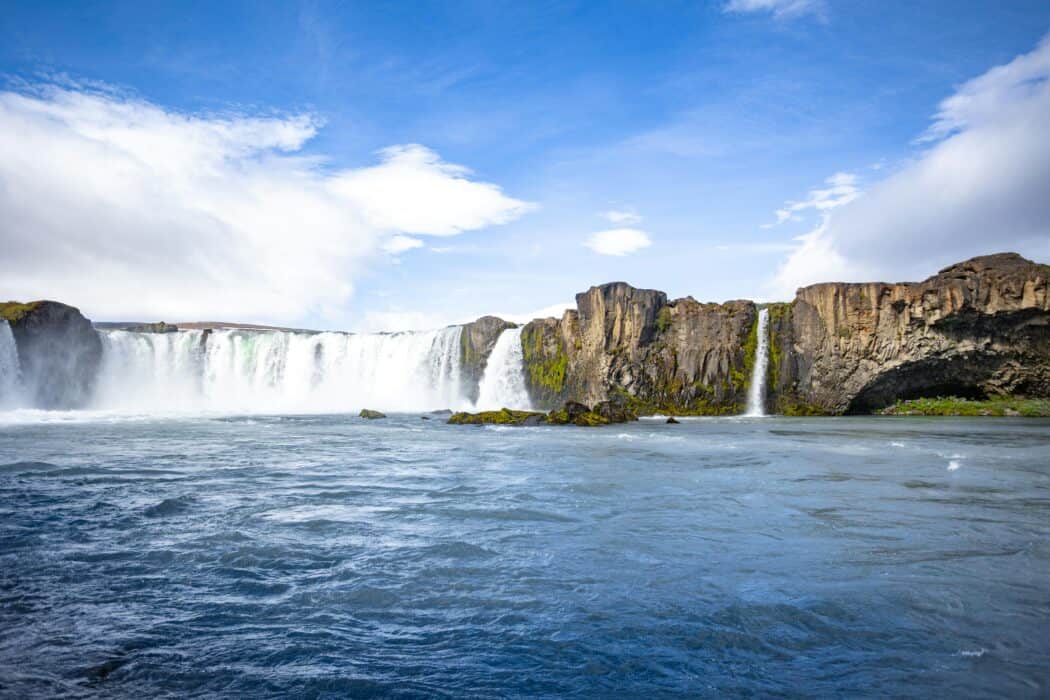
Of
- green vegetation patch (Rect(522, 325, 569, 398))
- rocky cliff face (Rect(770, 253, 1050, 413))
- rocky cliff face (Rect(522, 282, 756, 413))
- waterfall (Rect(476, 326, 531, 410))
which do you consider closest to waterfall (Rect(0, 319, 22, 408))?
waterfall (Rect(476, 326, 531, 410))

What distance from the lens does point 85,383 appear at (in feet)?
188

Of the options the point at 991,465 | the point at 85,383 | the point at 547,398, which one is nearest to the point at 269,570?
the point at 991,465

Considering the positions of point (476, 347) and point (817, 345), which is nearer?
point (817, 345)

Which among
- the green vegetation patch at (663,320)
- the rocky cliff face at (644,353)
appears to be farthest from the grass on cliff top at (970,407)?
the green vegetation patch at (663,320)

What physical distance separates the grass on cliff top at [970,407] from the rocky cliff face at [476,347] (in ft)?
102

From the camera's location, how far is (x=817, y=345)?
48188 mm

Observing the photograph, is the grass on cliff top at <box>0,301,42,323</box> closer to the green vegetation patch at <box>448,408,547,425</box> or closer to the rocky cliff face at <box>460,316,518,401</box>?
the rocky cliff face at <box>460,316,518,401</box>

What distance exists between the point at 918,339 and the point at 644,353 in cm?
1886

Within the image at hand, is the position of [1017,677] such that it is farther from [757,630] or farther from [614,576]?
[614,576]

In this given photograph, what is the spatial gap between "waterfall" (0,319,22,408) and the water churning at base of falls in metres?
6.19

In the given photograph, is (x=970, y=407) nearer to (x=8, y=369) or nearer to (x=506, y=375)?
(x=506, y=375)

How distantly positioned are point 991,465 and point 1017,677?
17.0 metres

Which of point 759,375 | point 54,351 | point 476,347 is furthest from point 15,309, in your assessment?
point 759,375

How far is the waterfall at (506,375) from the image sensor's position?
58.1 metres
